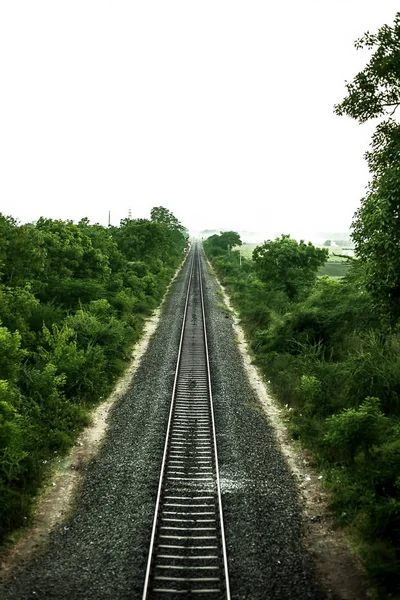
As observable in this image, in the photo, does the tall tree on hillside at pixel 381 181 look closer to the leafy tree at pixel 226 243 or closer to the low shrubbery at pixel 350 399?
the low shrubbery at pixel 350 399

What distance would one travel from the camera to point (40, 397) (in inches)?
548

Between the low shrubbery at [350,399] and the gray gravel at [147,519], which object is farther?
the low shrubbery at [350,399]

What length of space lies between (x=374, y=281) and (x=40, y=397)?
34.0 ft

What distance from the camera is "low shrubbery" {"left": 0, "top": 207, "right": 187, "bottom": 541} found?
1034 centimetres

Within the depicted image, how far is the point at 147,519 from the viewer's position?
9211 millimetres

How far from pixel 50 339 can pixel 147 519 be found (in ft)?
31.8

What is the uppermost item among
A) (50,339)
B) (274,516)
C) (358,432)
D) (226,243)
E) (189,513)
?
(226,243)

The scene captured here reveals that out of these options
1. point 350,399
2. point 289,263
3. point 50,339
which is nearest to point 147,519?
point 350,399

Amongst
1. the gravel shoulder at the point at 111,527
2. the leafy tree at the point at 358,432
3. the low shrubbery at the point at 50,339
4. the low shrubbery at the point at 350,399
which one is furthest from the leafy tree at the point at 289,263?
the leafy tree at the point at 358,432

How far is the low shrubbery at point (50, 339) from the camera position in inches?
407

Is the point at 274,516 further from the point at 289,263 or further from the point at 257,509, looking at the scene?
the point at 289,263

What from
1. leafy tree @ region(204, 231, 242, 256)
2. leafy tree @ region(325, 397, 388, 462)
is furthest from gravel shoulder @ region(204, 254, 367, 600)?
leafy tree @ region(204, 231, 242, 256)

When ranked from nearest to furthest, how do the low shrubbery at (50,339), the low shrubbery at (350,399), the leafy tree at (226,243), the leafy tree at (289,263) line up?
the low shrubbery at (350,399)
the low shrubbery at (50,339)
the leafy tree at (289,263)
the leafy tree at (226,243)

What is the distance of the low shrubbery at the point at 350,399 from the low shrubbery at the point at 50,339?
6781 millimetres
